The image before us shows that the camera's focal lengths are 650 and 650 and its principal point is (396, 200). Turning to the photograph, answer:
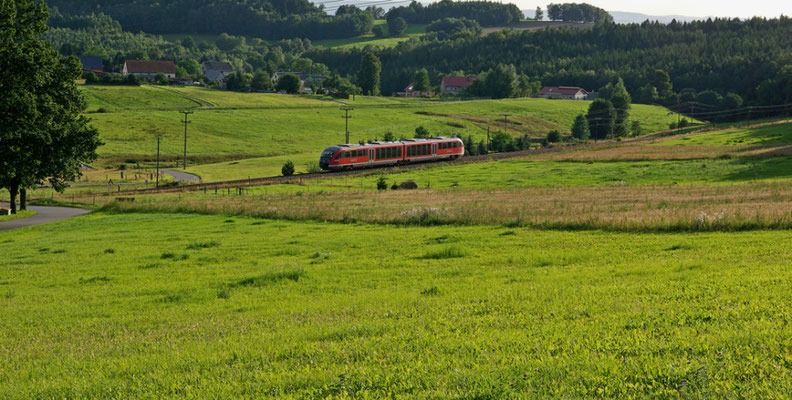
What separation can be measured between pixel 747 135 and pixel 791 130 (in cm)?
626

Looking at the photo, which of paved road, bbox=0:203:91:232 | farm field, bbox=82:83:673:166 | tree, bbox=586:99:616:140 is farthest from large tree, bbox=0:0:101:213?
tree, bbox=586:99:616:140

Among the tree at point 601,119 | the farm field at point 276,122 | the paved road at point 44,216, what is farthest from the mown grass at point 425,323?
the tree at point 601,119

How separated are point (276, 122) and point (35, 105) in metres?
114

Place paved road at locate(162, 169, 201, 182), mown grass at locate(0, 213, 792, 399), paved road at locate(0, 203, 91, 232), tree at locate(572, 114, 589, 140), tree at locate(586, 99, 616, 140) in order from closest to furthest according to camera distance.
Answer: mown grass at locate(0, 213, 792, 399) < paved road at locate(0, 203, 91, 232) < paved road at locate(162, 169, 201, 182) < tree at locate(572, 114, 589, 140) < tree at locate(586, 99, 616, 140)

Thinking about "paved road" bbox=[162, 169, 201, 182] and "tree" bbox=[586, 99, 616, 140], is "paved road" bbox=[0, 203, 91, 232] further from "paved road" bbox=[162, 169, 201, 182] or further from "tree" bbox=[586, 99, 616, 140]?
"tree" bbox=[586, 99, 616, 140]

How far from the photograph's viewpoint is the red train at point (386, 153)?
79.0m

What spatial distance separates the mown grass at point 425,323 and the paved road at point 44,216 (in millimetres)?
26689

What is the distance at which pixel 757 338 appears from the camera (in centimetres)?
855

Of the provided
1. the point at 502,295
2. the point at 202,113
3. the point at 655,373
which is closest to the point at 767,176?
the point at 502,295

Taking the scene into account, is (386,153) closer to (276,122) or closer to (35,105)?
(35,105)

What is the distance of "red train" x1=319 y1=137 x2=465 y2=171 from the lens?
79.0m

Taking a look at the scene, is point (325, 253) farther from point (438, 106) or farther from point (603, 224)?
point (438, 106)

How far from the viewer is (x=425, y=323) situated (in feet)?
37.1

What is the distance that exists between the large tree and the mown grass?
18207 mm
